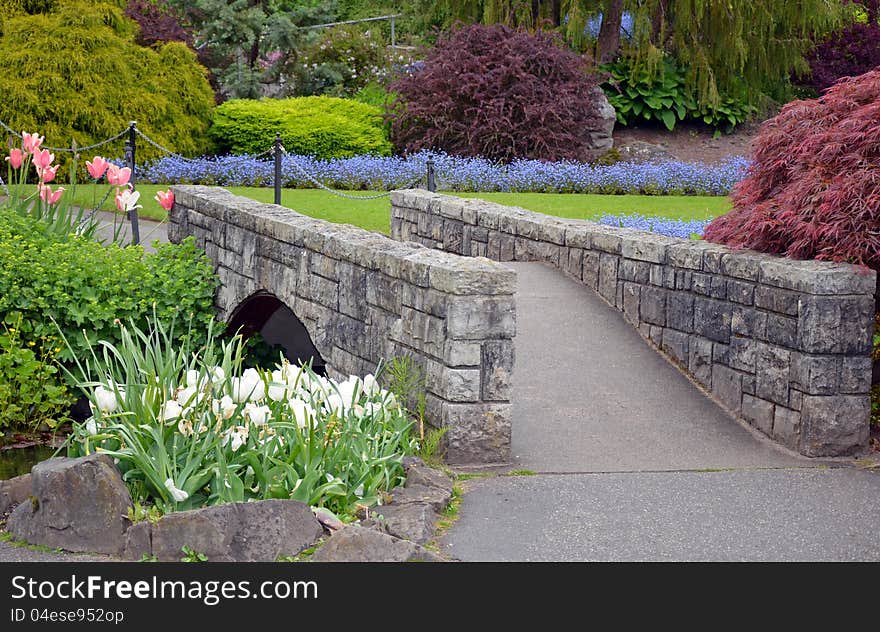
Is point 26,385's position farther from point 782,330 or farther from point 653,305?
point 782,330

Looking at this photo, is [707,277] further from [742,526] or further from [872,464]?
[742,526]

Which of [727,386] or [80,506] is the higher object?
[727,386]

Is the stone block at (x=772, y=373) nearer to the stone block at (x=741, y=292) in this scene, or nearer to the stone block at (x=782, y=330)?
the stone block at (x=782, y=330)

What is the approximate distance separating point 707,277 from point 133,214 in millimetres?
7779

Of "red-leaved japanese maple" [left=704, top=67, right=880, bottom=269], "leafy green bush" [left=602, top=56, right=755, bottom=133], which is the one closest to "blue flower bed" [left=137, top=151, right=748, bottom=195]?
"leafy green bush" [left=602, top=56, right=755, bottom=133]

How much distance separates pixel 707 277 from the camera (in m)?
7.58

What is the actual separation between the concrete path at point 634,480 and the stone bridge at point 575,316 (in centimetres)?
8

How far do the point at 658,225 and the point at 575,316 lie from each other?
4.78m

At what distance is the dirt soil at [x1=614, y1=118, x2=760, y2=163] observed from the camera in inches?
912

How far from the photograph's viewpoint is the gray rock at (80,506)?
17.7ft

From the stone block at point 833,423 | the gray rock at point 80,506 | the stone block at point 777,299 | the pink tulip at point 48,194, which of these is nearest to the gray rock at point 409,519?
the gray rock at point 80,506

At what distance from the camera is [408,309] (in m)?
7.00

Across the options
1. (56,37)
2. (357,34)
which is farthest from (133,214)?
(357,34)

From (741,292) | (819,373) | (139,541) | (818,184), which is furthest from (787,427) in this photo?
(139,541)
